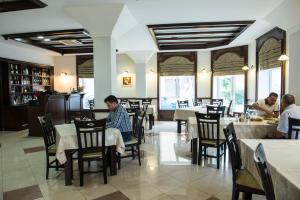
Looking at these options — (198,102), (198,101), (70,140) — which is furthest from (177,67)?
(70,140)

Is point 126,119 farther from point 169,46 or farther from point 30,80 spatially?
point 30,80

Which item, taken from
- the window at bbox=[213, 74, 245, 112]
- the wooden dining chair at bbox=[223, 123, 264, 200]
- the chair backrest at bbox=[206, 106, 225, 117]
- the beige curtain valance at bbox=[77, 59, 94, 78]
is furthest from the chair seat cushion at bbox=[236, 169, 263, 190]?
the beige curtain valance at bbox=[77, 59, 94, 78]

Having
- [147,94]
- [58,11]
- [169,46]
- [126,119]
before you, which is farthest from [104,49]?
[147,94]

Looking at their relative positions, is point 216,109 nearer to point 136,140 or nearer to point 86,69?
point 136,140

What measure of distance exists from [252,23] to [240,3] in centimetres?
141

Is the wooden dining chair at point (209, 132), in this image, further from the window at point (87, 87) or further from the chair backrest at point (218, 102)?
the window at point (87, 87)

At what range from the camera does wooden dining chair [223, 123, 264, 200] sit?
2.17 meters

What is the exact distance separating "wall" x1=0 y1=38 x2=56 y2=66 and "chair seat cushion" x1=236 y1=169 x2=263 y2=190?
7.82m

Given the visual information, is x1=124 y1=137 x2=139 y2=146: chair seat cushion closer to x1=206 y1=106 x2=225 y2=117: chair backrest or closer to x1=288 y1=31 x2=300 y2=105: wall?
x1=206 y1=106 x2=225 y2=117: chair backrest

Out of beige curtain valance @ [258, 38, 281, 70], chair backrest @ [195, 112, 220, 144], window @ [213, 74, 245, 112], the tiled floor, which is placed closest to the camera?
the tiled floor

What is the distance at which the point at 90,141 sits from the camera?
3.32 m

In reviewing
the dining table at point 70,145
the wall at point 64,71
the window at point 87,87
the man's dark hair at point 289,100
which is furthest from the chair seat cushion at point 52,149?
the wall at point 64,71

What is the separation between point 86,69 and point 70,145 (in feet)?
24.5

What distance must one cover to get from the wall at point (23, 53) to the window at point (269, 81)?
7.86 meters
